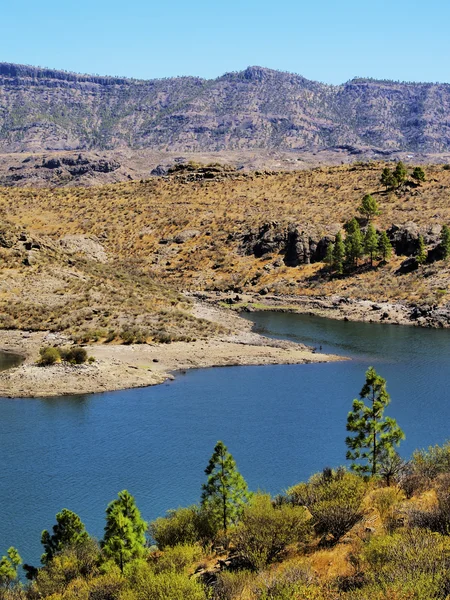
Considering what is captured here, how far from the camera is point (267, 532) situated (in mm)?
24203

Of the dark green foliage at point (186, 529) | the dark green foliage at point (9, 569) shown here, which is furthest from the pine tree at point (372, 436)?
the dark green foliage at point (9, 569)

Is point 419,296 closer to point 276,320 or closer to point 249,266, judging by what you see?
point 276,320

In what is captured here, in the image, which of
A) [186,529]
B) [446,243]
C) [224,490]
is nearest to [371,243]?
[446,243]

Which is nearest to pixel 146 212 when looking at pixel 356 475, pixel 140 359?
pixel 140 359

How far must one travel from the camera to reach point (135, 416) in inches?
1978

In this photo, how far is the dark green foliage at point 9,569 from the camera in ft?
82.9

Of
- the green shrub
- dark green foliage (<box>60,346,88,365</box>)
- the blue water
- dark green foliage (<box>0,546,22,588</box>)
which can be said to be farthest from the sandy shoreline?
the green shrub

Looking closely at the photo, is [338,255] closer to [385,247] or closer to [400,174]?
[385,247]

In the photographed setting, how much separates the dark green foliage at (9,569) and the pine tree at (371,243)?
88.3 meters

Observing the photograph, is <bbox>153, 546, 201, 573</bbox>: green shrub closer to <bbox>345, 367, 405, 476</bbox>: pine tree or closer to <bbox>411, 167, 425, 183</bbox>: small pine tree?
<bbox>345, 367, 405, 476</bbox>: pine tree

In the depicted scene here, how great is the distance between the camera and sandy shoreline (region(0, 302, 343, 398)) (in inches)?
2243

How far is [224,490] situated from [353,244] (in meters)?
85.1

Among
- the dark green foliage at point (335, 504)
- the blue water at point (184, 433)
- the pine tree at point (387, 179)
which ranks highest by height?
the pine tree at point (387, 179)

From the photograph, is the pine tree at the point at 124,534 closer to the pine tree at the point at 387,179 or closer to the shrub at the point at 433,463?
the shrub at the point at 433,463
